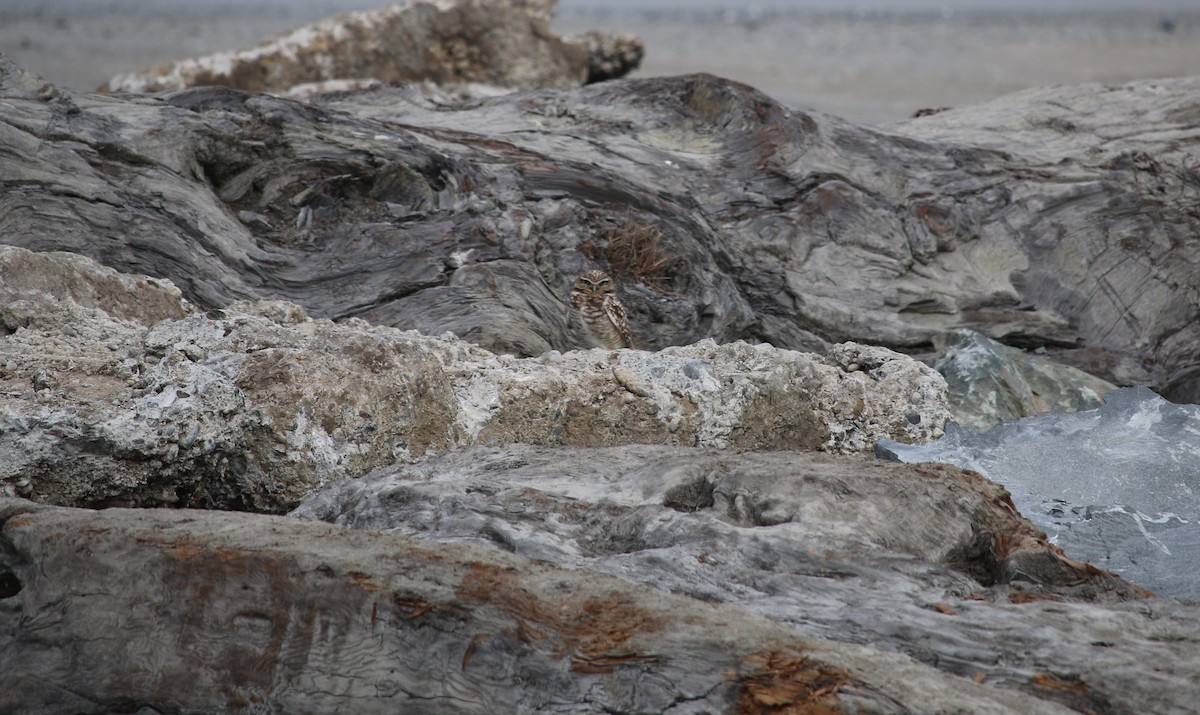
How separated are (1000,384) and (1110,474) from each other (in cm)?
107

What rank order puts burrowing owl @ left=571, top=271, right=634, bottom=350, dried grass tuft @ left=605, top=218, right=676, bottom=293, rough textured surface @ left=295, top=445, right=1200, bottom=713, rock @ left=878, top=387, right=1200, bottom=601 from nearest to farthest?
rough textured surface @ left=295, top=445, right=1200, bottom=713, rock @ left=878, top=387, right=1200, bottom=601, burrowing owl @ left=571, top=271, right=634, bottom=350, dried grass tuft @ left=605, top=218, right=676, bottom=293

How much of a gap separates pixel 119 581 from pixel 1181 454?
13.8 feet

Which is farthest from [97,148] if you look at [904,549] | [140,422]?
[904,549]

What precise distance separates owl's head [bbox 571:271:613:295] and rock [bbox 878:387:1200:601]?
189 cm

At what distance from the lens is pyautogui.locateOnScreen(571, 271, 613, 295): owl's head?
5566mm

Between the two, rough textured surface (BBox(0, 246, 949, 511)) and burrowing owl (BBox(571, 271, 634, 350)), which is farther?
burrowing owl (BBox(571, 271, 634, 350))

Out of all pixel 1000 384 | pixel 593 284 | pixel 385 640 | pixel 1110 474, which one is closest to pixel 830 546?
pixel 385 640

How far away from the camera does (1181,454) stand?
14.0ft

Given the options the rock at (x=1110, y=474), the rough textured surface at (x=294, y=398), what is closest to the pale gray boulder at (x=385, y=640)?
the rough textured surface at (x=294, y=398)

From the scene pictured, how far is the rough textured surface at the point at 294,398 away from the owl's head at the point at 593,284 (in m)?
1.11

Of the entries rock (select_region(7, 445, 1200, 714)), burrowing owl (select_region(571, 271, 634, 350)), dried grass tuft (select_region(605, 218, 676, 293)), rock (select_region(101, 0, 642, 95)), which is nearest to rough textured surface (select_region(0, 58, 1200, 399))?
dried grass tuft (select_region(605, 218, 676, 293))

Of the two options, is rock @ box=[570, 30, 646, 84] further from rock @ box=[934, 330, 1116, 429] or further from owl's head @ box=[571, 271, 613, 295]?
rock @ box=[934, 330, 1116, 429]

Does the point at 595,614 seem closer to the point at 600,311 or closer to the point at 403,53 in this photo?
the point at 600,311

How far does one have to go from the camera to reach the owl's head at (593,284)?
5566 millimetres
